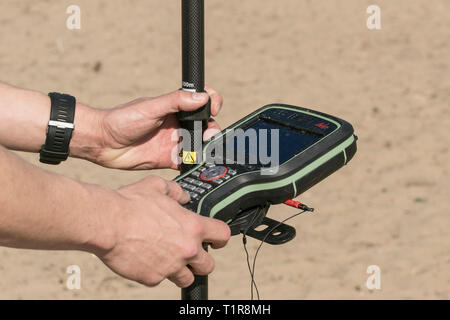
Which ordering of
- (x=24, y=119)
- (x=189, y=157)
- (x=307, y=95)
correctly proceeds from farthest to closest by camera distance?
(x=307, y=95) < (x=24, y=119) < (x=189, y=157)

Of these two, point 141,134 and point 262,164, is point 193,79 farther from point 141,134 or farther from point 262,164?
point 141,134

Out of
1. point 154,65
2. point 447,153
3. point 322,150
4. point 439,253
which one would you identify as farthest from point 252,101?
point 322,150

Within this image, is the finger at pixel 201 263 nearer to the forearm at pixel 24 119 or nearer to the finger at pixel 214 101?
the finger at pixel 214 101

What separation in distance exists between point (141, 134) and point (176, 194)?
19.0 inches

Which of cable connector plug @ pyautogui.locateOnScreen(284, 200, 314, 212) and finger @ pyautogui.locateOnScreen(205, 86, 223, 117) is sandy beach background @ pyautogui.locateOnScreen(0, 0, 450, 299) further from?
cable connector plug @ pyautogui.locateOnScreen(284, 200, 314, 212)

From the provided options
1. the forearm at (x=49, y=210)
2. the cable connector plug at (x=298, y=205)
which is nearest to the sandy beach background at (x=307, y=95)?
the cable connector plug at (x=298, y=205)

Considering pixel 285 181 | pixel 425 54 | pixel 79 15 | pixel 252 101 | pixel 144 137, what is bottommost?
pixel 285 181

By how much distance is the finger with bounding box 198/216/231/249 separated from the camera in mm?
1918

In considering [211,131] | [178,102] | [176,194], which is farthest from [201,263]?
[211,131]

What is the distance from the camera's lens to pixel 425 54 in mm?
5258

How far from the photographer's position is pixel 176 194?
1989mm

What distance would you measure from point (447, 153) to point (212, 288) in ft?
5.09

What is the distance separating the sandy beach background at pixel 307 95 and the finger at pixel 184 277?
168 centimetres

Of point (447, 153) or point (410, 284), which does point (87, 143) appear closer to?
point (410, 284)
